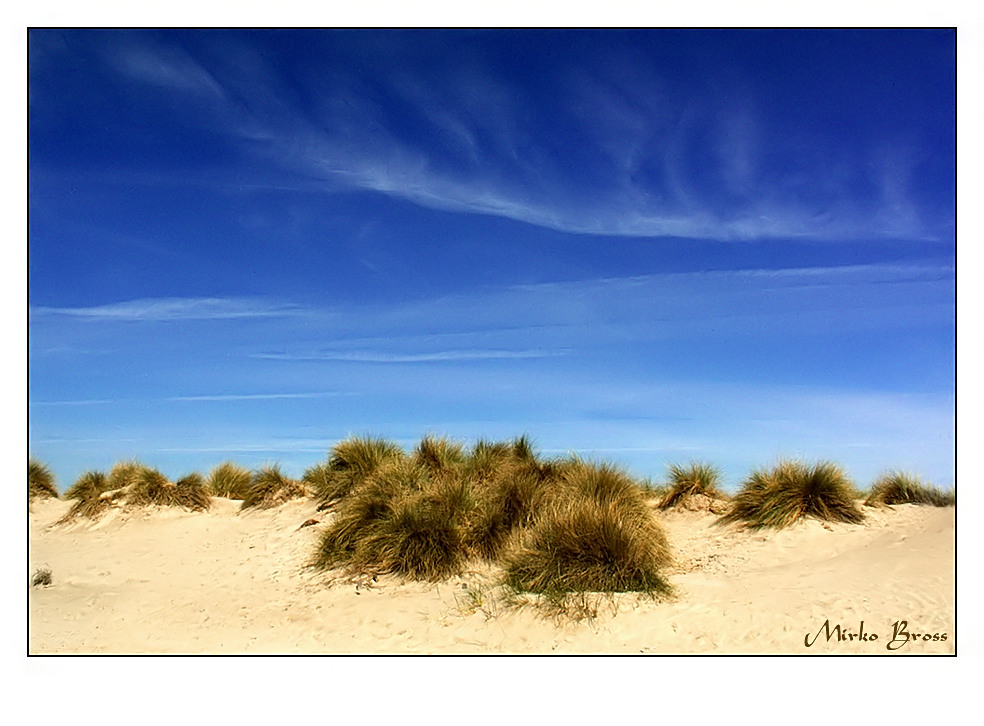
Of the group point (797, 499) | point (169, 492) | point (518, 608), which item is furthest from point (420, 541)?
point (169, 492)

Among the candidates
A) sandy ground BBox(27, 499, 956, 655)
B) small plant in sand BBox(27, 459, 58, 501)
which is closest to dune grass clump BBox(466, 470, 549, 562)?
sandy ground BBox(27, 499, 956, 655)

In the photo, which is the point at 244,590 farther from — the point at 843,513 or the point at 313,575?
the point at 843,513

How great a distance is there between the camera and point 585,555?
7.84 m

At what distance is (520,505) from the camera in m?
10.2

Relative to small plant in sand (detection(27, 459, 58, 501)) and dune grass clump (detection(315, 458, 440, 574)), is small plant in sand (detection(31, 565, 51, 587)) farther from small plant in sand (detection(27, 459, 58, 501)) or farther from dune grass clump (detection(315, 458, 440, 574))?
small plant in sand (detection(27, 459, 58, 501))

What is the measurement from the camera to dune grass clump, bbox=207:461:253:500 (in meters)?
15.6

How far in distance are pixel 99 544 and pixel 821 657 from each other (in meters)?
12.4

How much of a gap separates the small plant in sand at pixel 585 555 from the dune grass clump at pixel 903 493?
5173 millimetres

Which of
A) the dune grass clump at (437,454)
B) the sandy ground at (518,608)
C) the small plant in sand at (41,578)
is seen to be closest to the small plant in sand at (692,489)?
the sandy ground at (518,608)

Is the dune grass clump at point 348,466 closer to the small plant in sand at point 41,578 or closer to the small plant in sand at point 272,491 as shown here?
the small plant in sand at point 272,491
